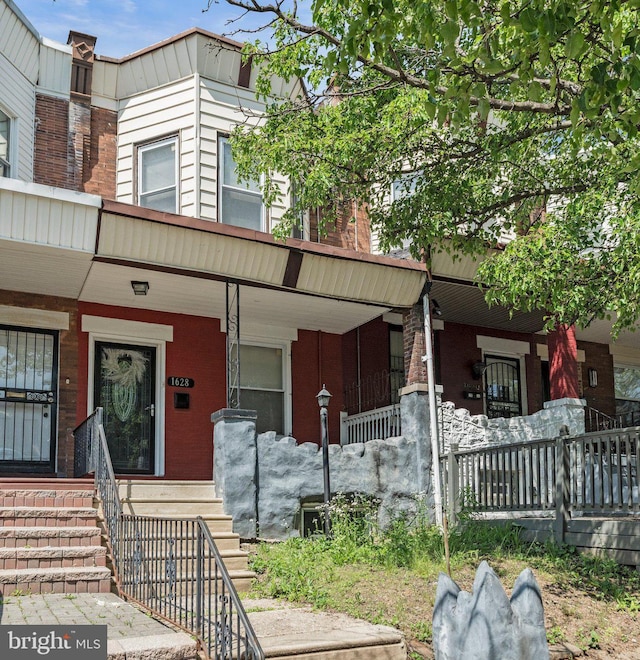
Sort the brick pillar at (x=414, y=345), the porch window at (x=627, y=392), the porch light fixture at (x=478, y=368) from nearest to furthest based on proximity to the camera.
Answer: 1. the brick pillar at (x=414, y=345)
2. the porch light fixture at (x=478, y=368)
3. the porch window at (x=627, y=392)

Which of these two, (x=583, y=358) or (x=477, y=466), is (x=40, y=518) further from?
(x=583, y=358)

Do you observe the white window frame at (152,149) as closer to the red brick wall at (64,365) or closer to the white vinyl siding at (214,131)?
the white vinyl siding at (214,131)

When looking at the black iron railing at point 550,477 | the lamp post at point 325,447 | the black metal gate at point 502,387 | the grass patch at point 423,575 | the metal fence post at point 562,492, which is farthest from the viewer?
the black metal gate at point 502,387

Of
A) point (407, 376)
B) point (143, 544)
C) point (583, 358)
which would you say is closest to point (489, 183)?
point (407, 376)

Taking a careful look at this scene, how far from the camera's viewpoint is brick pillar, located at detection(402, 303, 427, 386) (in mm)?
13742

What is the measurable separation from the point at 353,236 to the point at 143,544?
9480 millimetres

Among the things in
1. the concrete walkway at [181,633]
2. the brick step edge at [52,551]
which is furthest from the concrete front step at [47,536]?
the concrete walkway at [181,633]

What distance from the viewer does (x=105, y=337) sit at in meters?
13.9

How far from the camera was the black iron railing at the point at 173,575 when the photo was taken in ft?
20.2

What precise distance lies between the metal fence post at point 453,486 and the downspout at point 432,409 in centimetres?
18

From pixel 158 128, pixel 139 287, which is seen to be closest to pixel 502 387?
pixel 139 287

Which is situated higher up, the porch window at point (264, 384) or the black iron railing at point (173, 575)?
the porch window at point (264, 384)

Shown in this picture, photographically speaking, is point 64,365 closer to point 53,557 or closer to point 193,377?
point 193,377

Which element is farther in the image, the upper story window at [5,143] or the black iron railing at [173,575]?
the upper story window at [5,143]
